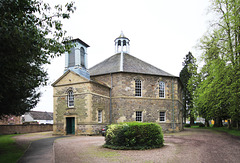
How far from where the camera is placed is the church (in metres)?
22.3

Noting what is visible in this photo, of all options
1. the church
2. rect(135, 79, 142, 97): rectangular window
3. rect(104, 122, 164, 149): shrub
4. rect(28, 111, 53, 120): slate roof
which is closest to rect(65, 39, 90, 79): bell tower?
the church

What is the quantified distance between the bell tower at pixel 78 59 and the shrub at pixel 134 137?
13.3 metres

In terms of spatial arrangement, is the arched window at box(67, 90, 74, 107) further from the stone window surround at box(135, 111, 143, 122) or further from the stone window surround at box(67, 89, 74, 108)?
the stone window surround at box(135, 111, 143, 122)

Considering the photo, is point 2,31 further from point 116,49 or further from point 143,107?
point 116,49

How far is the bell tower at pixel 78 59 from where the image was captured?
81.4 ft

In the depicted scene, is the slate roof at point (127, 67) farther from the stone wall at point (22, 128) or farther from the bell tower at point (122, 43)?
the stone wall at point (22, 128)

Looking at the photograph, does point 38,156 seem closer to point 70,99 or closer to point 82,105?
point 82,105

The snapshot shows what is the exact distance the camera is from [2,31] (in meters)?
6.62

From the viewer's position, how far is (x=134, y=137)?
41.1 ft

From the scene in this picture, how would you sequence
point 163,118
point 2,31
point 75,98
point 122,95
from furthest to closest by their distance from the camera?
point 163,118
point 122,95
point 75,98
point 2,31

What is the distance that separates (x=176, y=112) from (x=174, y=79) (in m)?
4.68

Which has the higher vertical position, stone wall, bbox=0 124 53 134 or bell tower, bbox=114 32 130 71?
bell tower, bbox=114 32 130 71

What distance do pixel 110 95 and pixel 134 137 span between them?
43.3ft

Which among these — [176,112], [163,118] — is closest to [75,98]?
[163,118]
